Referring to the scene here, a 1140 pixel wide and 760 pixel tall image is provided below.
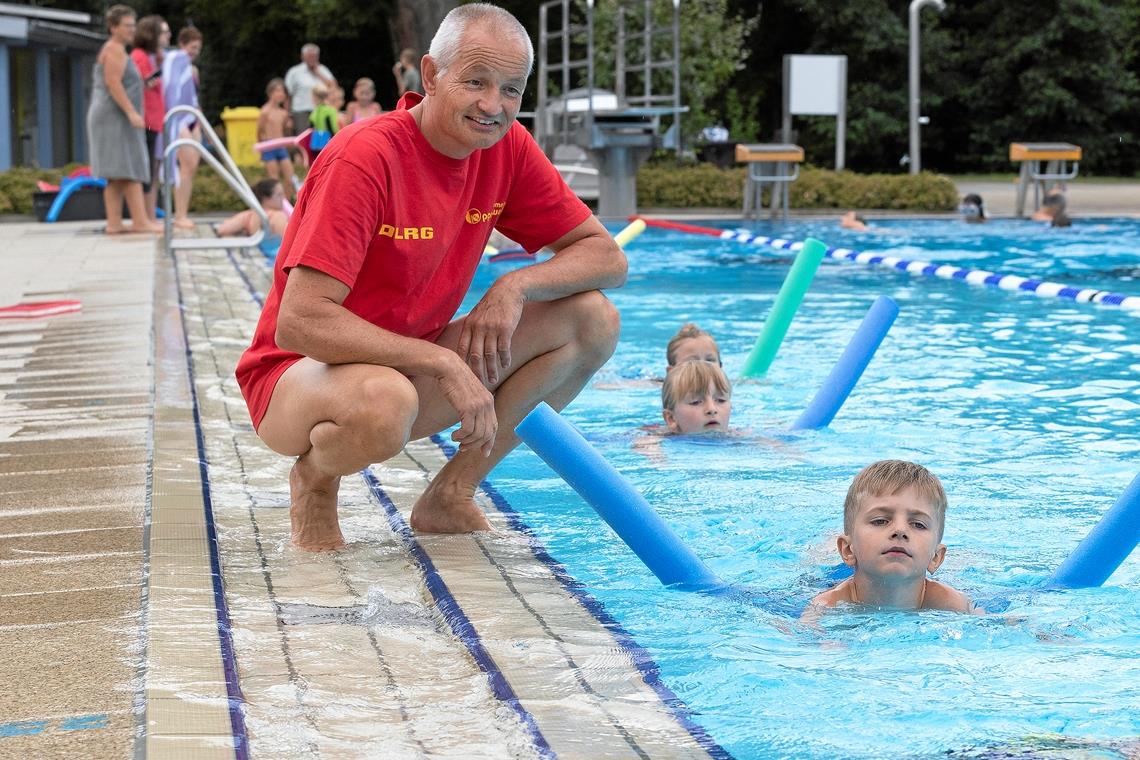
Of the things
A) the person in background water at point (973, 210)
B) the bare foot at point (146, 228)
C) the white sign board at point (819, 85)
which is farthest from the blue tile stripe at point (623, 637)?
the white sign board at point (819, 85)

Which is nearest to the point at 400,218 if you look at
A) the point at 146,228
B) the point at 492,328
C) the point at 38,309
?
the point at 492,328

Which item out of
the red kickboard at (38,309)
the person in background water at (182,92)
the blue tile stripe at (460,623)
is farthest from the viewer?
the person in background water at (182,92)

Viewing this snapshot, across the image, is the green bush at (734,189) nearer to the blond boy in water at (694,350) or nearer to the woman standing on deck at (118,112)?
the woman standing on deck at (118,112)

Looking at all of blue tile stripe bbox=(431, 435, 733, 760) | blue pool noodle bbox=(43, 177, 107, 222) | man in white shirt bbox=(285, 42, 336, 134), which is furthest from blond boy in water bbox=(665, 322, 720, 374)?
man in white shirt bbox=(285, 42, 336, 134)

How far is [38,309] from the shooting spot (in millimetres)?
8086

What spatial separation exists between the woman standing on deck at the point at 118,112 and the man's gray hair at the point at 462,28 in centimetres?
987

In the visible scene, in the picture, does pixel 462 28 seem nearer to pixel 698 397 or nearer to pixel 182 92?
pixel 698 397

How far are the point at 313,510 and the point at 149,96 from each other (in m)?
11.3

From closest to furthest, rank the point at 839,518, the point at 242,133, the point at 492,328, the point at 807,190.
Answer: the point at 492,328
the point at 839,518
the point at 807,190
the point at 242,133

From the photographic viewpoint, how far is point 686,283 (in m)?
12.4

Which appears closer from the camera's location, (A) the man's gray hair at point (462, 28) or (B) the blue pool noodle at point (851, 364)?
(A) the man's gray hair at point (462, 28)

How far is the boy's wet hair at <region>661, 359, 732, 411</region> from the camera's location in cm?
581

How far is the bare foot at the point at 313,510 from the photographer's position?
12.2 ft

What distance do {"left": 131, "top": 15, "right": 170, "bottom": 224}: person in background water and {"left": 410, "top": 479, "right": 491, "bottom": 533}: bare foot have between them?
1061 centimetres
